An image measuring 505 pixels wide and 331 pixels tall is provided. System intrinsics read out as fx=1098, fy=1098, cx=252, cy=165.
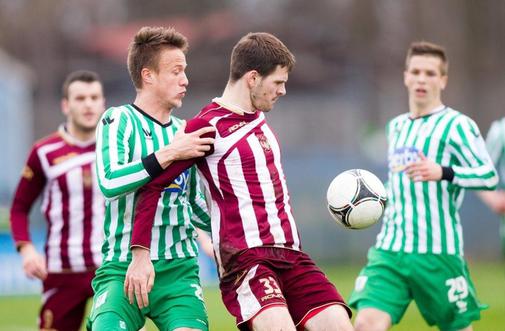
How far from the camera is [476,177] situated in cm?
737

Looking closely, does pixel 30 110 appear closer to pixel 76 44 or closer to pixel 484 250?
pixel 76 44

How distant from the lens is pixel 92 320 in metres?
5.97

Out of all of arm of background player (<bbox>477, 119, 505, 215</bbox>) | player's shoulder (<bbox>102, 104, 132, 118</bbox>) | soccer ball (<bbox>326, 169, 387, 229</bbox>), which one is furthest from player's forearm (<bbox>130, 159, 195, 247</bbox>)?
arm of background player (<bbox>477, 119, 505, 215</bbox>)

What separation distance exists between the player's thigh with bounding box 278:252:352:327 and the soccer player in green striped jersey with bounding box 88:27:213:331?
1.66 feet

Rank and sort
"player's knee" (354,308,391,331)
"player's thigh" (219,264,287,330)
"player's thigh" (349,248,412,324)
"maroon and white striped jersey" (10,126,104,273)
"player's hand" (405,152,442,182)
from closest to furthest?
1. "player's thigh" (219,264,287,330)
2. "player's hand" (405,152,442,182)
3. "player's knee" (354,308,391,331)
4. "player's thigh" (349,248,412,324)
5. "maroon and white striped jersey" (10,126,104,273)

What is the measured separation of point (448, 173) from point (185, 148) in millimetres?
2177

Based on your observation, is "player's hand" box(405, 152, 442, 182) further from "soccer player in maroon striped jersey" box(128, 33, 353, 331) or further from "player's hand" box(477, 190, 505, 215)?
"player's hand" box(477, 190, 505, 215)

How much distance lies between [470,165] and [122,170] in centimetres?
272

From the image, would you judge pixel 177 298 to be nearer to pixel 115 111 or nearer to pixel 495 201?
pixel 115 111

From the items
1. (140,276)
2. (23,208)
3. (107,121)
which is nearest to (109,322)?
(140,276)

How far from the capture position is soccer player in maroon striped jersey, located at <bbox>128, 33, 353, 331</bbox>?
230 inches

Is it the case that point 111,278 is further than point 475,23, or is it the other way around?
point 475,23

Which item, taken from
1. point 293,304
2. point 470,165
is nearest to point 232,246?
point 293,304

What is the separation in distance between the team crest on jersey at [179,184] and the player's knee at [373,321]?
6.12ft
